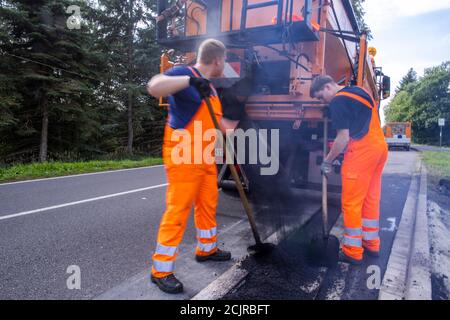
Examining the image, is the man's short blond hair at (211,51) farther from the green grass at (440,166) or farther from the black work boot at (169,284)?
the green grass at (440,166)

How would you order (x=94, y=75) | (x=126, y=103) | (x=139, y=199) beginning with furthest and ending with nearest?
(x=126, y=103) → (x=94, y=75) → (x=139, y=199)

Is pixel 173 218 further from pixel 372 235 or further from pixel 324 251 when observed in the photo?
pixel 372 235

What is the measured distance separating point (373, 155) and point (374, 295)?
1.19 meters

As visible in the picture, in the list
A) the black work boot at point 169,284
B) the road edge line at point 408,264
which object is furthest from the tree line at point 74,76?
the road edge line at point 408,264

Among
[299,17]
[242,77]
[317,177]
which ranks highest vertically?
[299,17]

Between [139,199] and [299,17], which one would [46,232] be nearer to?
[139,199]

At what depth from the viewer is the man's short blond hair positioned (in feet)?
7.83

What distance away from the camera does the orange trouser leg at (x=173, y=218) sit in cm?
228

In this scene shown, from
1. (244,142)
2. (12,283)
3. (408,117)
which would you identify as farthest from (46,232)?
(408,117)

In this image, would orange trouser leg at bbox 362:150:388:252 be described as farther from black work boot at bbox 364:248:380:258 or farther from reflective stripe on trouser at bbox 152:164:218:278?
reflective stripe on trouser at bbox 152:164:218:278

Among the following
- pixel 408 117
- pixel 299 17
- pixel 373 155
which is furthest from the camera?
pixel 408 117

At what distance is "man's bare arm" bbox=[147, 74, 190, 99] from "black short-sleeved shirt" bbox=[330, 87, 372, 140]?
146 centimetres

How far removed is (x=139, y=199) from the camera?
5090 millimetres

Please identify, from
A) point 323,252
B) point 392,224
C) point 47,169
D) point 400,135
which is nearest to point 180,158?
point 323,252
